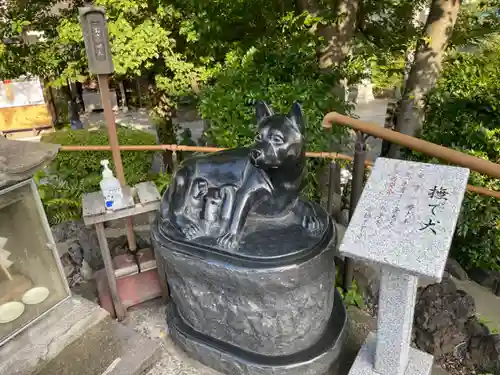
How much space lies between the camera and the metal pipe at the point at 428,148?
220 cm

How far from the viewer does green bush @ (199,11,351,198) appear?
461 cm

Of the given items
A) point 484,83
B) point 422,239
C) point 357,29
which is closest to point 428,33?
point 484,83

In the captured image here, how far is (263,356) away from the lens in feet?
9.20

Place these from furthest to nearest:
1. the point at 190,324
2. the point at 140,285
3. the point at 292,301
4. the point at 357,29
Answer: the point at 357,29 → the point at 140,285 → the point at 190,324 → the point at 292,301

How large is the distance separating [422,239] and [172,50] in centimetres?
535

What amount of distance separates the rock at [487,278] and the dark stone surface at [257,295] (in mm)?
3178

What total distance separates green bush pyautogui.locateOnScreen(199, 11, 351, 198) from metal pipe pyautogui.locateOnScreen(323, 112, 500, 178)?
126 centimetres

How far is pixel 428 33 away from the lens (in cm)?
554

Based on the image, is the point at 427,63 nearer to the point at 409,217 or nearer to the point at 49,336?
the point at 409,217

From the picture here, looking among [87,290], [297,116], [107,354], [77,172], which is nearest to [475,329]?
[297,116]

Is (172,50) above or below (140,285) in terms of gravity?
above

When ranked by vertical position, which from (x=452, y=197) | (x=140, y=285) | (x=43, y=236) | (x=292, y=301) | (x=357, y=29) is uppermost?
(x=357, y=29)

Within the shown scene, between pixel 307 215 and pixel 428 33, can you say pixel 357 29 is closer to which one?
pixel 428 33

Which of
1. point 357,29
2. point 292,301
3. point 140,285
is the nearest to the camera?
point 292,301
